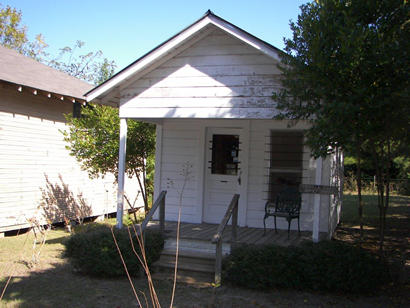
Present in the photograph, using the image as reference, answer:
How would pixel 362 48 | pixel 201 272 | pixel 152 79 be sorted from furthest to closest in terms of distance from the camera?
pixel 152 79, pixel 201 272, pixel 362 48

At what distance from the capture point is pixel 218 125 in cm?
903

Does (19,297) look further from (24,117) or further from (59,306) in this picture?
(24,117)

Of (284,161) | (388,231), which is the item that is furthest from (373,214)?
(284,161)

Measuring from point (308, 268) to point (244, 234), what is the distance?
2179mm

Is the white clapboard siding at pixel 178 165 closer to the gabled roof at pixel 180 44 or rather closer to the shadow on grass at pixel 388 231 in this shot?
the gabled roof at pixel 180 44

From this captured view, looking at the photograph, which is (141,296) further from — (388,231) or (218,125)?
(388,231)

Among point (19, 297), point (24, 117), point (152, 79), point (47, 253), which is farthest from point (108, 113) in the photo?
point (19, 297)

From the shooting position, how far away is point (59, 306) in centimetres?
519

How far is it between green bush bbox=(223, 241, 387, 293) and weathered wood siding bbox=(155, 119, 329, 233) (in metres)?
2.33

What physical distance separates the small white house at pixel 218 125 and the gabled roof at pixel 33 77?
8.25 ft

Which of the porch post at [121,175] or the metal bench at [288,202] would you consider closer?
the porch post at [121,175]

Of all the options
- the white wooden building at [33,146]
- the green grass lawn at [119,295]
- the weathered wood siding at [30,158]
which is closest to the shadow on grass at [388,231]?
the green grass lawn at [119,295]

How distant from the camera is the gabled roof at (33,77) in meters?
9.45

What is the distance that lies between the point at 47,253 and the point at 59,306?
3.20 m
